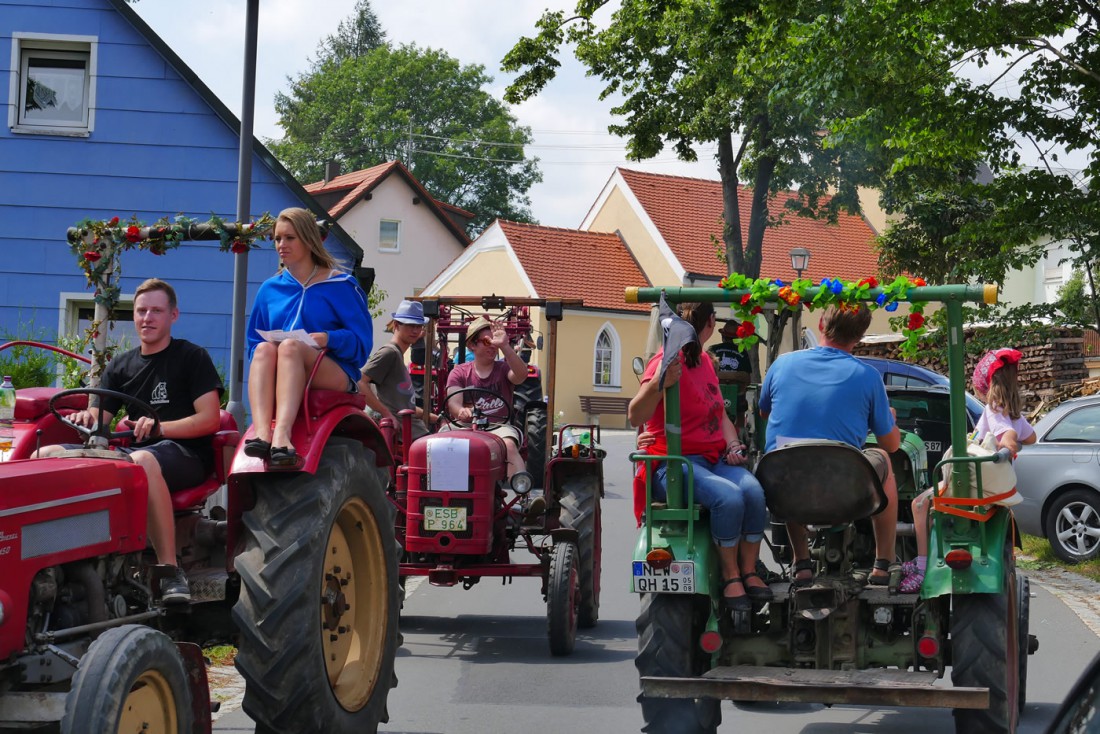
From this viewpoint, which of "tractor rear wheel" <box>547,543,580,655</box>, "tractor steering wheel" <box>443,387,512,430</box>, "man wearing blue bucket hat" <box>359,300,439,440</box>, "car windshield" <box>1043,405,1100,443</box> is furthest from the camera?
"car windshield" <box>1043,405,1100,443</box>

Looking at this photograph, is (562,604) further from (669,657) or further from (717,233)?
(717,233)

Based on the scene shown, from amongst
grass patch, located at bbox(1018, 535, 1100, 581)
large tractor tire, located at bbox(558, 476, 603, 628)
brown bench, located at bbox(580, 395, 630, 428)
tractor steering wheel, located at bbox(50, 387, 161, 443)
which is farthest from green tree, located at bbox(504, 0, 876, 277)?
tractor steering wheel, located at bbox(50, 387, 161, 443)

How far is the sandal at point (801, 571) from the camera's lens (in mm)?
6672

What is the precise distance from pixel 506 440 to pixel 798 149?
89.6ft

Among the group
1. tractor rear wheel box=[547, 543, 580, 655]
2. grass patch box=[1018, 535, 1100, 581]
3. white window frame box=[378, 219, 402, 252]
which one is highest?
white window frame box=[378, 219, 402, 252]

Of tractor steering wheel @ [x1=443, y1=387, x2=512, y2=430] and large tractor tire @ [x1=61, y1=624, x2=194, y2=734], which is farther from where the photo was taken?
tractor steering wheel @ [x1=443, y1=387, x2=512, y2=430]

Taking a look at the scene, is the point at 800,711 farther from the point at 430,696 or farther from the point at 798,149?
the point at 798,149

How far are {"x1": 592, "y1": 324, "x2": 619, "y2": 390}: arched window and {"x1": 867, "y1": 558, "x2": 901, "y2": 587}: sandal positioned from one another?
41837 mm

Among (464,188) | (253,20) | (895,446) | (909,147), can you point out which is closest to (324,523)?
(895,446)

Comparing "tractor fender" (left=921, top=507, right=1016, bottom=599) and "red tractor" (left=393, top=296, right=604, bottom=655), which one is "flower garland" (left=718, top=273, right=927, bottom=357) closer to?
"tractor fender" (left=921, top=507, right=1016, bottom=599)

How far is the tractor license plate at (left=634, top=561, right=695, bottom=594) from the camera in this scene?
6469mm

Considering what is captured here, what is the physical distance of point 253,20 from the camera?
40.0 ft

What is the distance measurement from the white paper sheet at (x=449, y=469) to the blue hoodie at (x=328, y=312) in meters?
3.48

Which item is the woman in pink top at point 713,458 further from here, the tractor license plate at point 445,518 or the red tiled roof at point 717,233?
the red tiled roof at point 717,233
